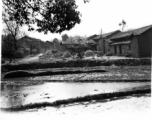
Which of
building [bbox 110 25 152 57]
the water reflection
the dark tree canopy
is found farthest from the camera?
building [bbox 110 25 152 57]

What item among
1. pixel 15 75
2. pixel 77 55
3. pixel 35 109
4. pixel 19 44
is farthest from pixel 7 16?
pixel 77 55

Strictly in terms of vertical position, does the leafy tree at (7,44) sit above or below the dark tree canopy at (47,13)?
below

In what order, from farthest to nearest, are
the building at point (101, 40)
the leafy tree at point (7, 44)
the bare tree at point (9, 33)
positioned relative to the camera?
the building at point (101, 40), the leafy tree at point (7, 44), the bare tree at point (9, 33)

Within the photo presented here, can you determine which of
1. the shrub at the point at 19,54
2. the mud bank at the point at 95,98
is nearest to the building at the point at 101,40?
the mud bank at the point at 95,98

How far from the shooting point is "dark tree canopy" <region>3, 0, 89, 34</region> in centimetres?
414

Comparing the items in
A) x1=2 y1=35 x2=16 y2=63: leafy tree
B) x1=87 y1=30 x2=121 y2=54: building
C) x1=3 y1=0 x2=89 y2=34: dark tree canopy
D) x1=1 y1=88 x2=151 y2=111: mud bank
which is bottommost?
x1=1 y1=88 x2=151 y2=111: mud bank

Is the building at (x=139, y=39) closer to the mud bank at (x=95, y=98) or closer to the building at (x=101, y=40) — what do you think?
the building at (x=101, y=40)

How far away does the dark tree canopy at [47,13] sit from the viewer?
163 inches

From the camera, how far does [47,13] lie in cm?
428

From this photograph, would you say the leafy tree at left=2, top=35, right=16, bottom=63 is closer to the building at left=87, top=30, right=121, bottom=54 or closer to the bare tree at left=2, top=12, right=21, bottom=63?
the bare tree at left=2, top=12, right=21, bottom=63

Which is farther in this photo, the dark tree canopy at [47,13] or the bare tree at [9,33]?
the bare tree at [9,33]

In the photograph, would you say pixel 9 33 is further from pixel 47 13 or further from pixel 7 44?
pixel 47 13

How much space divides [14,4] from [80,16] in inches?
66.7

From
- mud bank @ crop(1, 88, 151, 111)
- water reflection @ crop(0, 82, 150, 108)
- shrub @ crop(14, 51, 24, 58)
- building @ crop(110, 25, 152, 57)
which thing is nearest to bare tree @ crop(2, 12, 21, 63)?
shrub @ crop(14, 51, 24, 58)
